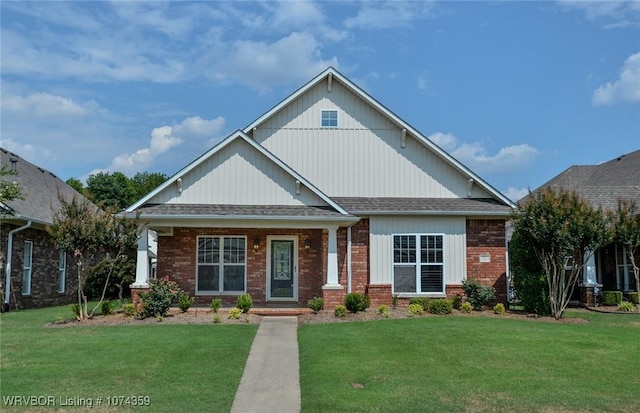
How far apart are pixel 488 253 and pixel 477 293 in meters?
1.71

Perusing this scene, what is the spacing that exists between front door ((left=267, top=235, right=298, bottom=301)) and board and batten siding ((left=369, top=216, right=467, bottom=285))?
2576mm

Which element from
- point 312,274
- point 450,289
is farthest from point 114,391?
point 450,289

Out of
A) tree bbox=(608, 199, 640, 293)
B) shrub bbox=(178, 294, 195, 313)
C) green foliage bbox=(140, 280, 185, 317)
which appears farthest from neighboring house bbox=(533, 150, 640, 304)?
green foliage bbox=(140, 280, 185, 317)

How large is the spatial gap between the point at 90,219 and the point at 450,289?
10.8 metres

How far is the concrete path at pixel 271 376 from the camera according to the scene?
7.70 metres

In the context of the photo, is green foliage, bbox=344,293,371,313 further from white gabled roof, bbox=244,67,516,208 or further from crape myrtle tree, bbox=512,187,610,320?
white gabled roof, bbox=244,67,516,208

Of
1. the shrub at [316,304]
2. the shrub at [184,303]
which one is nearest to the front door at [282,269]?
the shrub at [316,304]

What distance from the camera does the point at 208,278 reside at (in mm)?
18859

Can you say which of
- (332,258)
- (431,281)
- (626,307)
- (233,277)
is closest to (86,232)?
(233,277)

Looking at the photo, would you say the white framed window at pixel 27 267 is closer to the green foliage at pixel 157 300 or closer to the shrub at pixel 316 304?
the green foliage at pixel 157 300

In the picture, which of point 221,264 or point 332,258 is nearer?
point 332,258

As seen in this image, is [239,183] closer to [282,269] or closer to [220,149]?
[220,149]

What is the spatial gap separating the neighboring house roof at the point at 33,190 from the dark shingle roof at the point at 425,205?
9.68 meters

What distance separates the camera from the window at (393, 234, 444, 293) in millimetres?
18500
